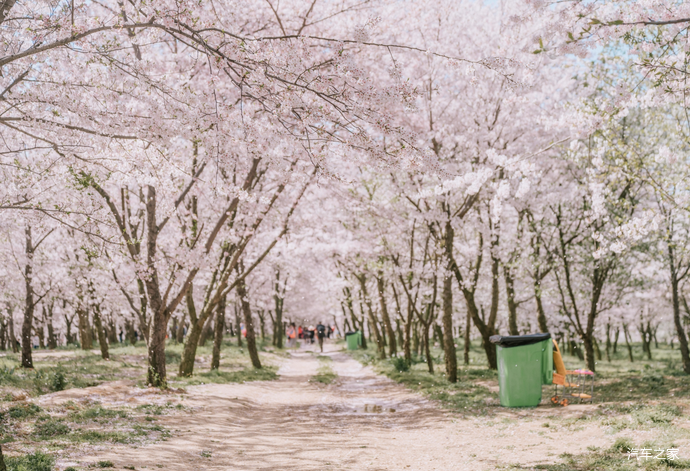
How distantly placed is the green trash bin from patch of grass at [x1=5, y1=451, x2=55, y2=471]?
718cm

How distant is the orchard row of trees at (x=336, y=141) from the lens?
5.45 m

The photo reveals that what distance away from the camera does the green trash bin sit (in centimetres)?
931

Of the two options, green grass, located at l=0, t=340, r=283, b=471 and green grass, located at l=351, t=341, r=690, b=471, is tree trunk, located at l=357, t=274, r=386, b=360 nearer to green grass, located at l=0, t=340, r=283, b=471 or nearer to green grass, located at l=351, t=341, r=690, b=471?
green grass, located at l=351, t=341, r=690, b=471

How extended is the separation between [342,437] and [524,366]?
3.85 m

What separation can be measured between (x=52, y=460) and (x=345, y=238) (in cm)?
1561

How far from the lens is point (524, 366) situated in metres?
9.41

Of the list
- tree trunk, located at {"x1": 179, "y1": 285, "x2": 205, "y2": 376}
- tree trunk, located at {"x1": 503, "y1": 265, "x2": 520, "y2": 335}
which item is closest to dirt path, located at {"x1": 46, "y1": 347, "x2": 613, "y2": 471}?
tree trunk, located at {"x1": 179, "y1": 285, "x2": 205, "y2": 376}

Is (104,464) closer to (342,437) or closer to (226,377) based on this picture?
(342,437)

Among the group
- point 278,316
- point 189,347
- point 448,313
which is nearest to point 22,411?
point 189,347

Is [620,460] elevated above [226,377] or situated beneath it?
elevated above

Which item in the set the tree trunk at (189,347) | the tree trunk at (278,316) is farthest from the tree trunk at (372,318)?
the tree trunk at (189,347)

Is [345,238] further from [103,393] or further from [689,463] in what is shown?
[689,463]

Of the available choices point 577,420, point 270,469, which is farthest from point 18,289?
point 577,420

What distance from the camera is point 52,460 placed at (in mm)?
5426
